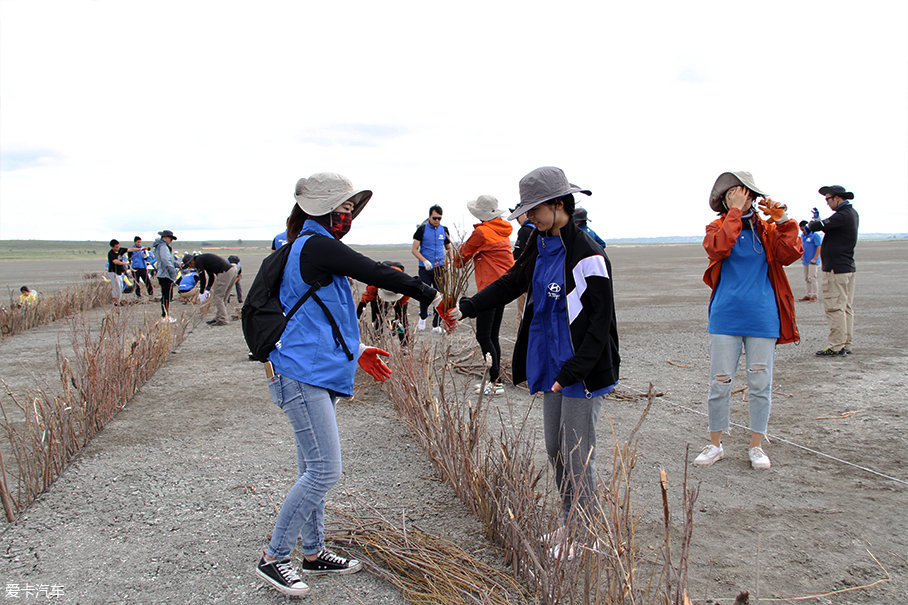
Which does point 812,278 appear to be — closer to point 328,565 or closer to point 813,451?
point 813,451

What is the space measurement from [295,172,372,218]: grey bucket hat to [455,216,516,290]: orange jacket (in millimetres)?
3160

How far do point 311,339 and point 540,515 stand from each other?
1.18m

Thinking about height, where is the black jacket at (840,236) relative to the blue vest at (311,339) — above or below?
above

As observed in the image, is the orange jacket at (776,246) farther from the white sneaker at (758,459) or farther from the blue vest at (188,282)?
the blue vest at (188,282)

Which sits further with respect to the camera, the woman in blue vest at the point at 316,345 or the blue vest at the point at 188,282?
the blue vest at the point at 188,282

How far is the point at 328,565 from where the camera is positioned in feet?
9.09

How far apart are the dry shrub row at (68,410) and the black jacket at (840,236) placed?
24.7 feet

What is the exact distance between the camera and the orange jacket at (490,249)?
581 centimetres

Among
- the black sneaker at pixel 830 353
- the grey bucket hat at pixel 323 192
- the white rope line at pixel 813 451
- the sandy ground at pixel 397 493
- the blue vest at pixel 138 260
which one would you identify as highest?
the grey bucket hat at pixel 323 192

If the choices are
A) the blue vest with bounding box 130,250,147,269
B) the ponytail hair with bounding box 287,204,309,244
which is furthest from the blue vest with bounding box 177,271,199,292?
the ponytail hair with bounding box 287,204,309,244

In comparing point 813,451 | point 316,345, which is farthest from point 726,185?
point 316,345

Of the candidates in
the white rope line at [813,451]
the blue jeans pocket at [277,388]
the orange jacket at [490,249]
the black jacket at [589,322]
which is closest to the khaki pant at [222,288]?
the orange jacket at [490,249]

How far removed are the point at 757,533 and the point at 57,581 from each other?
3311 mm

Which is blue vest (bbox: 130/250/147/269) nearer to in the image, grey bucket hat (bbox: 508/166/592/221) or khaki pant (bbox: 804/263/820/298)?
khaki pant (bbox: 804/263/820/298)
